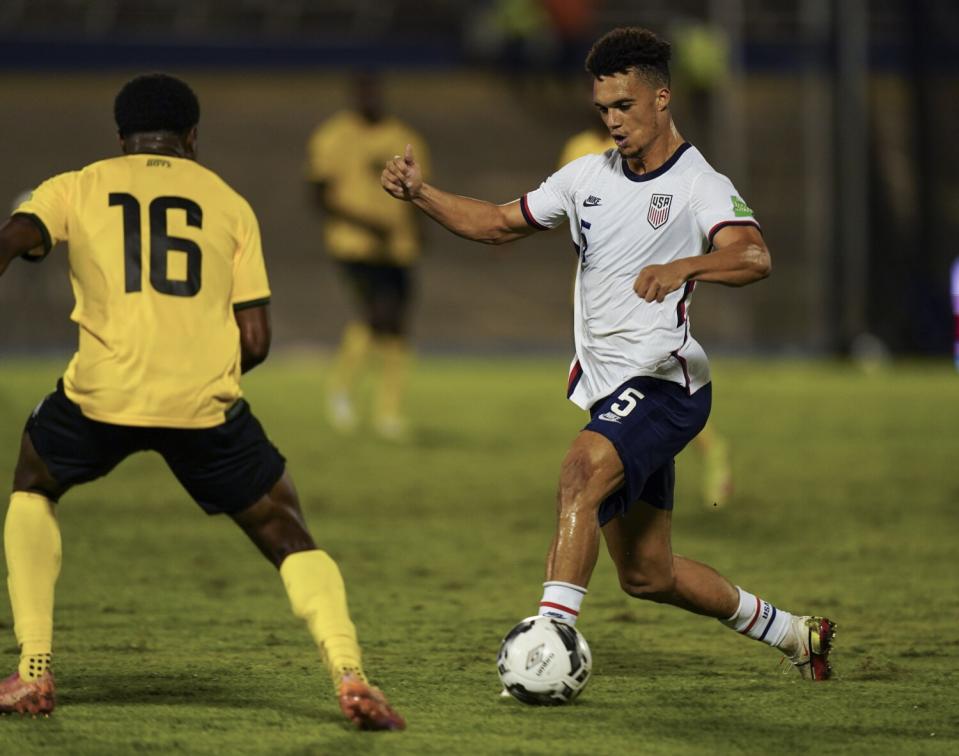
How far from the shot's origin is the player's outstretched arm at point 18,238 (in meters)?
4.70

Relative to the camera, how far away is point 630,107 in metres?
5.29

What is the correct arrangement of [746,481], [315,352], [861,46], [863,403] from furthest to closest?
1. [315,352]
2. [861,46]
3. [863,403]
4. [746,481]

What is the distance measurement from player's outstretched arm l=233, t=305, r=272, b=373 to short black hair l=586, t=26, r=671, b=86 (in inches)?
50.4

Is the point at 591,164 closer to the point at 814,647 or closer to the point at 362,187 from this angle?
the point at 814,647

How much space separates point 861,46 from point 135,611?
17598 millimetres

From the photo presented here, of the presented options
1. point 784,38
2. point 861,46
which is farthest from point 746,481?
point 784,38

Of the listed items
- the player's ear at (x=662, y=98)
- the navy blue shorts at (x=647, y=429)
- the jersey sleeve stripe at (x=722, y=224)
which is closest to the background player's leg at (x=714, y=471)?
the navy blue shorts at (x=647, y=429)

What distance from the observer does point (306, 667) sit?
5.77m

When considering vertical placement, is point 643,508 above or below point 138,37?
below

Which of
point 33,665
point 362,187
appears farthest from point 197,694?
point 362,187

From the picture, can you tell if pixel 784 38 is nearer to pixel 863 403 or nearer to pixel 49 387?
pixel 863 403

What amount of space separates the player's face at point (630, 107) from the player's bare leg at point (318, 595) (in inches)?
58.2

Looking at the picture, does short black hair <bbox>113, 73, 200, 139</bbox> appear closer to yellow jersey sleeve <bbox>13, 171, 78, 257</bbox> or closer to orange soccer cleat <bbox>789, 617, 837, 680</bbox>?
yellow jersey sleeve <bbox>13, 171, 78, 257</bbox>

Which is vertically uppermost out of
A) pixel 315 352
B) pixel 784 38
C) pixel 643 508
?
pixel 784 38
